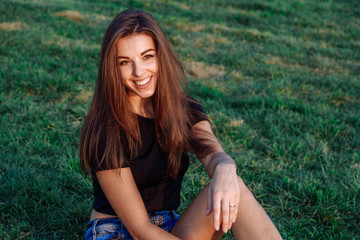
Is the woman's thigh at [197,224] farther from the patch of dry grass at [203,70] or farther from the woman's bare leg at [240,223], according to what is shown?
the patch of dry grass at [203,70]

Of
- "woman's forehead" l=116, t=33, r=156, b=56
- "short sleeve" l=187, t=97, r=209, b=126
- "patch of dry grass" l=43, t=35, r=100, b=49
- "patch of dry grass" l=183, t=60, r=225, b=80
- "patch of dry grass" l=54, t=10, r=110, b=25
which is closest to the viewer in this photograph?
"woman's forehead" l=116, t=33, r=156, b=56

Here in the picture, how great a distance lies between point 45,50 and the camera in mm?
5867

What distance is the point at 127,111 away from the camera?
2129mm

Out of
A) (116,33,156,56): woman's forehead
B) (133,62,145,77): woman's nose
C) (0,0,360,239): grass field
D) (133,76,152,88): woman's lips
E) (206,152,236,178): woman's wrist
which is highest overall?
(116,33,156,56): woman's forehead

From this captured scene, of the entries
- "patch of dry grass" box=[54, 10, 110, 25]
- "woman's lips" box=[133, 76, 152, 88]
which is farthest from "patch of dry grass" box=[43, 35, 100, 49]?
"woman's lips" box=[133, 76, 152, 88]

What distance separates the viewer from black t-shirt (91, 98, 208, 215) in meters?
2.17

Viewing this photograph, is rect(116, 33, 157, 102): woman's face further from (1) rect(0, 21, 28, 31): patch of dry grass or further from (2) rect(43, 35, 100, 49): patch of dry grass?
(1) rect(0, 21, 28, 31): patch of dry grass

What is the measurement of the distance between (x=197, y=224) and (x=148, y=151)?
1.62 ft

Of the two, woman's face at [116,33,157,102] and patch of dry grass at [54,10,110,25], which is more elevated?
woman's face at [116,33,157,102]

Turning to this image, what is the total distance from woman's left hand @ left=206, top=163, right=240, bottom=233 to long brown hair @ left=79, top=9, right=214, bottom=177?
37 cm

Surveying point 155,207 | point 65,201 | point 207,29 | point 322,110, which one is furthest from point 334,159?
point 207,29

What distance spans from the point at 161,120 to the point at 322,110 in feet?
10.2

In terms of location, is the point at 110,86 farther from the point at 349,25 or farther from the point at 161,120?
the point at 349,25

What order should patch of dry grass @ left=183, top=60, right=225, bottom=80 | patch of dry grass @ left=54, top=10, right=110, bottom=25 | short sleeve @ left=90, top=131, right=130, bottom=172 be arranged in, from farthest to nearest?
patch of dry grass @ left=54, top=10, right=110, bottom=25
patch of dry grass @ left=183, top=60, right=225, bottom=80
short sleeve @ left=90, top=131, right=130, bottom=172
